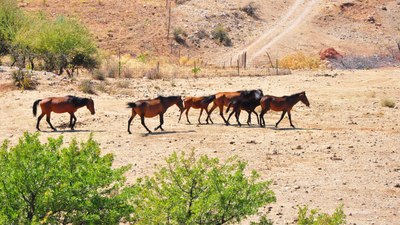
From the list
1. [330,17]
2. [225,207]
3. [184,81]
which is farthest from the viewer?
[330,17]

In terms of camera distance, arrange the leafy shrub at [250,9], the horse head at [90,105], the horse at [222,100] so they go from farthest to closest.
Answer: the leafy shrub at [250,9] → the horse at [222,100] → the horse head at [90,105]

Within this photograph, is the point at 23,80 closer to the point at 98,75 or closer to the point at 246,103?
the point at 98,75

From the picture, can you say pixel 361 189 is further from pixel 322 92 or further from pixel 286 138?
pixel 322 92

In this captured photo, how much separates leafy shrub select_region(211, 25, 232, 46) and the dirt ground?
26931 millimetres

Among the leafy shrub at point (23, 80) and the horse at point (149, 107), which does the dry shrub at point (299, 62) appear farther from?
the horse at point (149, 107)

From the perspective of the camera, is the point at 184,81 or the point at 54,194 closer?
the point at 54,194

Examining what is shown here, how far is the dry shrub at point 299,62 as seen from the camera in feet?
189

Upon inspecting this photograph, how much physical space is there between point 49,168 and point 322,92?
2827 centimetres

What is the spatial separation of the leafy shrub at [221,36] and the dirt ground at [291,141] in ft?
88.4

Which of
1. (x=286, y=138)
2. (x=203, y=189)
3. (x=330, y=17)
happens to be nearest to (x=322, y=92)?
(x=286, y=138)

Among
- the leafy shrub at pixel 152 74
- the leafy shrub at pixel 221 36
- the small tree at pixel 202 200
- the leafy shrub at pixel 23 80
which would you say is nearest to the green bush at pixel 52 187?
the small tree at pixel 202 200

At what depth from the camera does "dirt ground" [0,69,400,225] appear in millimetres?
19938

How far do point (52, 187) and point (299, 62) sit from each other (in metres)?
47.0

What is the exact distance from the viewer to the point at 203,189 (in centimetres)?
1378
